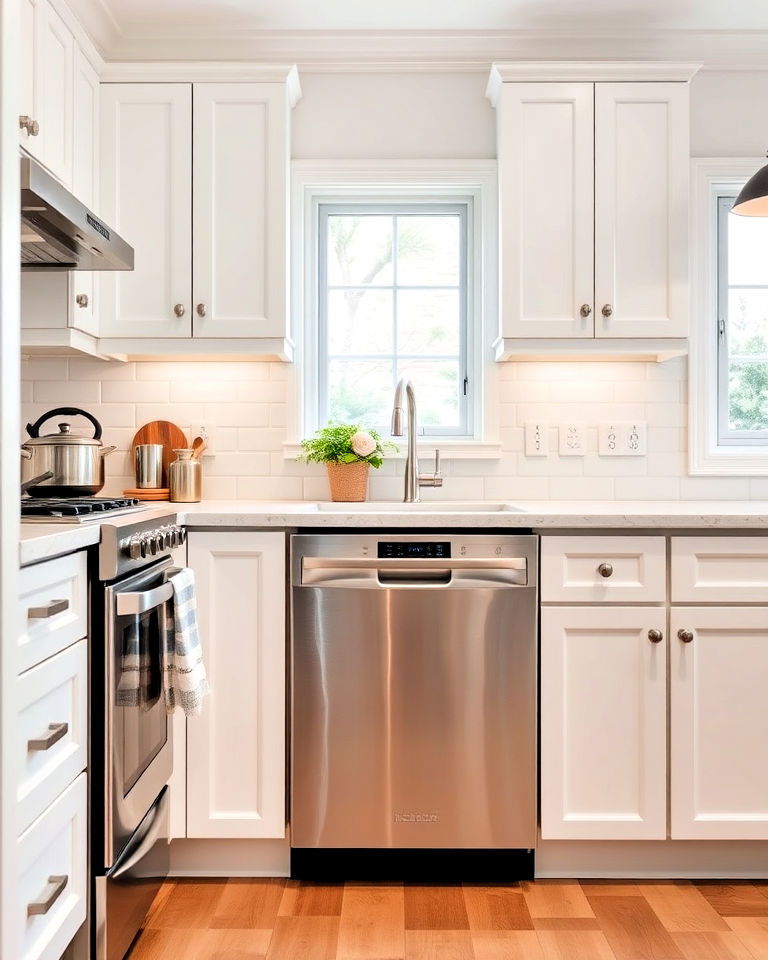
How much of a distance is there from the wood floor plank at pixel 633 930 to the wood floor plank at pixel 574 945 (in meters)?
0.02

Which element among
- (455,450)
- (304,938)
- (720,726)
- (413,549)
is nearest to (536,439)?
(455,450)

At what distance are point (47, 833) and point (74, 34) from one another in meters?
2.18

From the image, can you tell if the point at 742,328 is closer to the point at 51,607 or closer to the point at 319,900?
the point at 319,900

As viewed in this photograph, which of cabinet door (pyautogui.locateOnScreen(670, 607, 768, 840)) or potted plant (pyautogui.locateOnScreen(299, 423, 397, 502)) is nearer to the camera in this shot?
cabinet door (pyautogui.locateOnScreen(670, 607, 768, 840))

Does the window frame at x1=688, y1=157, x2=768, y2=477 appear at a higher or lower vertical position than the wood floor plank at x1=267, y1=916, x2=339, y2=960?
higher

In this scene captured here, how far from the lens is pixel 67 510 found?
65.6 inches

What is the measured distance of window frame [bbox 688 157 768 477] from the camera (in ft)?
9.11

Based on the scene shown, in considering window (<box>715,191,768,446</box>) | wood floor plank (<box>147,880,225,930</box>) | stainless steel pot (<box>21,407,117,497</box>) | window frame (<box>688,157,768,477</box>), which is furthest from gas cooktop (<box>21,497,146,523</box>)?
window (<box>715,191,768,446</box>)

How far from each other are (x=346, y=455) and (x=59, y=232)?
3.60 ft

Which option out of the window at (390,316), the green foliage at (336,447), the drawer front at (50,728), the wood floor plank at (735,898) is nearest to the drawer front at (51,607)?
the drawer front at (50,728)

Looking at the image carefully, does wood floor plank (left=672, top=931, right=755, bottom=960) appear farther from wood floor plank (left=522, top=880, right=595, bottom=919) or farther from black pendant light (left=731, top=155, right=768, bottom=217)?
black pendant light (left=731, top=155, right=768, bottom=217)

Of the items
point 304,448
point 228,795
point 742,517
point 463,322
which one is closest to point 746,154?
point 463,322

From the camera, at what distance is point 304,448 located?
2.72 m

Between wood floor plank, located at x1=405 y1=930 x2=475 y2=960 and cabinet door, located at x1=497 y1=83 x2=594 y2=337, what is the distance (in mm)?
1728
